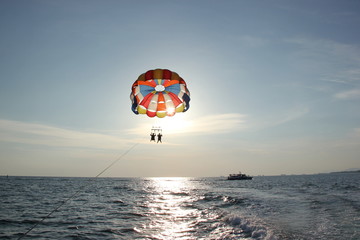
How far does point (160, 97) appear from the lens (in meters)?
19.2

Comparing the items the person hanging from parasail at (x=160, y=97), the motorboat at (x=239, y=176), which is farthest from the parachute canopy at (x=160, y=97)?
the motorboat at (x=239, y=176)

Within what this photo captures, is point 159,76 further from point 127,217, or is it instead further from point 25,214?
point 25,214

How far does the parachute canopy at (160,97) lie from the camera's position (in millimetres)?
18656

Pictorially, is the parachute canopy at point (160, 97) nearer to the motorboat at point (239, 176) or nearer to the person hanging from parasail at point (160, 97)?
the person hanging from parasail at point (160, 97)

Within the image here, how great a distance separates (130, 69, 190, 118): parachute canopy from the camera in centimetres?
1866

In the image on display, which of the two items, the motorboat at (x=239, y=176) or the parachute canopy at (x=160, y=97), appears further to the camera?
the motorboat at (x=239, y=176)

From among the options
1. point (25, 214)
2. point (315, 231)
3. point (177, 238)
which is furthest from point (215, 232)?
point (25, 214)

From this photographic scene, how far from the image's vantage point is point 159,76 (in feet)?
58.8

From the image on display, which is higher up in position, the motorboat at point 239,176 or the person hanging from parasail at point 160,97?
the person hanging from parasail at point 160,97

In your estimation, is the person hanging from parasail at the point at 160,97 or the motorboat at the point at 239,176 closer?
the person hanging from parasail at the point at 160,97

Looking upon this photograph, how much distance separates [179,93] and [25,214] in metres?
14.7

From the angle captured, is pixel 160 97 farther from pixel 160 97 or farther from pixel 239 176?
pixel 239 176

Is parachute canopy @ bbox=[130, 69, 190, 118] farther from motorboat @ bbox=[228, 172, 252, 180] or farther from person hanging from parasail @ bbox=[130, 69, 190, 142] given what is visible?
motorboat @ bbox=[228, 172, 252, 180]

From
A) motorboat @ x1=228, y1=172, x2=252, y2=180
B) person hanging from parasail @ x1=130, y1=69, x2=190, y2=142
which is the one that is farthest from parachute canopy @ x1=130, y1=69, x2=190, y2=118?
motorboat @ x1=228, y1=172, x2=252, y2=180
